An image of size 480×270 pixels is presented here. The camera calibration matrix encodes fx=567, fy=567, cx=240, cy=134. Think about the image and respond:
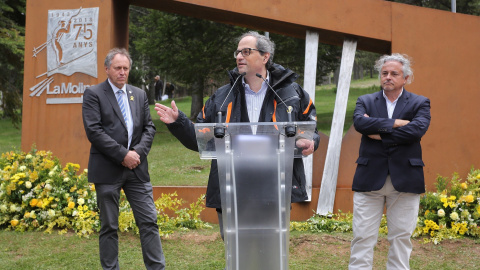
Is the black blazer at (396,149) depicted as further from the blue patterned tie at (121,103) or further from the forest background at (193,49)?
the forest background at (193,49)

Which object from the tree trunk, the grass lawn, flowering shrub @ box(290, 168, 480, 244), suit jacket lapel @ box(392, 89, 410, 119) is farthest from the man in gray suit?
the tree trunk

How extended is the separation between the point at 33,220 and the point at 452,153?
510 cm

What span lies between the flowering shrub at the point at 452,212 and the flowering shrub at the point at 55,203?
2645mm

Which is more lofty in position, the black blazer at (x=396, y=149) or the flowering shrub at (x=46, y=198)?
the black blazer at (x=396, y=149)

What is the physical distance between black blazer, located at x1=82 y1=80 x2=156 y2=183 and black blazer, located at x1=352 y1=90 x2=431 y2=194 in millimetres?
1839

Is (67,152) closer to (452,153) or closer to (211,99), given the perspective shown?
(211,99)

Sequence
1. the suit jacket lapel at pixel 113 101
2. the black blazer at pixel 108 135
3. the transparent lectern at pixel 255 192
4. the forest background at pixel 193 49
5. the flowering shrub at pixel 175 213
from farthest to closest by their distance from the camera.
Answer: the forest background at pixel 193 49 → the flowering shrub at pixel 175 213 → the suit jacket lapel at pixel 113 101 → the black blazer at pixel 108 135 → the transparent lectern at pixel 255 192

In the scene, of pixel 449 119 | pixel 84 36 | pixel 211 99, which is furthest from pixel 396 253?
pixel 84 36

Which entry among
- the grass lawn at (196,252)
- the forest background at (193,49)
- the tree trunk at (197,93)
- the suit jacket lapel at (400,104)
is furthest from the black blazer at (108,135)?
the tree trunk at (197,93)

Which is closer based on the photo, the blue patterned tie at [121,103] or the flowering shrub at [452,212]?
the blue patterned tie at [121,103]

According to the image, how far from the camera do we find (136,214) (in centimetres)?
480

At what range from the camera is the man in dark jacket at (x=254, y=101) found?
3535 mm

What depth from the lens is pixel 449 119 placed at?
6.96 metres

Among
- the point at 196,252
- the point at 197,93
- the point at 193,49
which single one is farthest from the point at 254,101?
the point at 197,93
